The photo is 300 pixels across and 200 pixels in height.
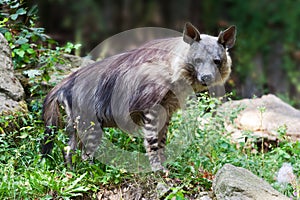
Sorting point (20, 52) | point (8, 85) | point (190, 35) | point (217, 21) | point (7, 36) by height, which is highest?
point (190, 35)

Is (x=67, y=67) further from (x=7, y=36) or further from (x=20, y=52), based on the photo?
(x=7, y=36)

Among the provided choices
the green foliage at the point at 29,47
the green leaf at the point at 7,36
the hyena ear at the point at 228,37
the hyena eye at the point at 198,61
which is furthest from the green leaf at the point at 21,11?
the hyena ear at the point at 228,37

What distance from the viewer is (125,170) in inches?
176

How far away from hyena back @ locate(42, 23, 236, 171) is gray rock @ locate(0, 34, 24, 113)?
35cm

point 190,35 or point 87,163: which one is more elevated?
point 190,35

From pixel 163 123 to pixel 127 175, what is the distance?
0.59 meters

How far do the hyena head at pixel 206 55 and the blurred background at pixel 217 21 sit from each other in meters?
5.91

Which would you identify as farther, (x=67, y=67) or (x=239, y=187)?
(x=67, y=67)

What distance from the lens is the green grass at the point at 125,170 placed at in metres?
4.21

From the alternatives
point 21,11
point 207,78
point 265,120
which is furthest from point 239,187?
point 21,11

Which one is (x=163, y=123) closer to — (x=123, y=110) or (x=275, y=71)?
(x=123, y=110)

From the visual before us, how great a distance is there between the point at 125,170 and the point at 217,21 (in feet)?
22.4

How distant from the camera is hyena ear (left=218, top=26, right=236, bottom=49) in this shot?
4.52m

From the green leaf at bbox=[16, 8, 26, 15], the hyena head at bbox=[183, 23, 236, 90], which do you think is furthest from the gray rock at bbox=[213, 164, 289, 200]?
the green leaf at bbox=[16, 8, 26, 15]
